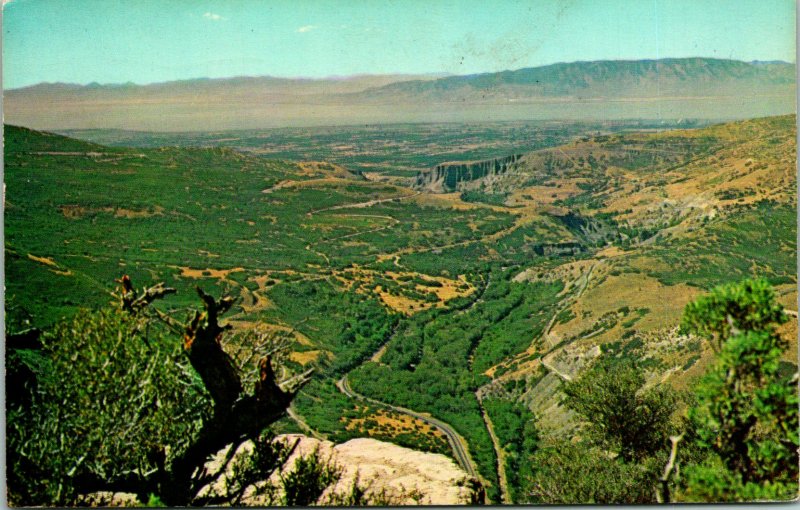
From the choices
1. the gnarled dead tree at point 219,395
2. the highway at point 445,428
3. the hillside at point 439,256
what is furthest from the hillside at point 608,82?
the gnarled dead tree at point 219,395

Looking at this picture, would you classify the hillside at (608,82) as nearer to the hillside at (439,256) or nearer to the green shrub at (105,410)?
the hillside at (439,256)

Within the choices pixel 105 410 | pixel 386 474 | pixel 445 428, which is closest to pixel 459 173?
pixel 445 428

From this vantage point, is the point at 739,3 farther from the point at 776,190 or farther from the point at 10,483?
the point at 10,483

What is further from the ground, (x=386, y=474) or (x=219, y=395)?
(x=219, y=395)

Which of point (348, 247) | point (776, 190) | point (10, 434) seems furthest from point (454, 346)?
point (10, 434)

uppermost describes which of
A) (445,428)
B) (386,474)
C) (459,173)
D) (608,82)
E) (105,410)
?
(608,82)

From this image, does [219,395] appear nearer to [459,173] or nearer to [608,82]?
[608,82]

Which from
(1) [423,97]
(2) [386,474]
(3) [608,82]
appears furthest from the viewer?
(3) [608,82]
